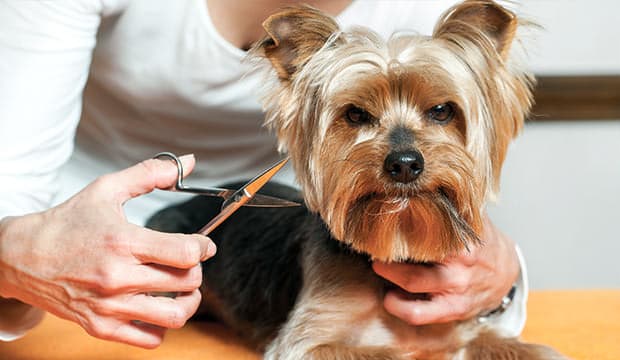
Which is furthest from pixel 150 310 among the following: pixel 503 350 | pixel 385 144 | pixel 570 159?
pixel 570 159

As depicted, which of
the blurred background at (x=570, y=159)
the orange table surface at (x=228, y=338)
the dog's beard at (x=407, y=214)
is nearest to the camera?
the dog's beard at (x=407, y=214)

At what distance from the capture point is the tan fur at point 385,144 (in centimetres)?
132

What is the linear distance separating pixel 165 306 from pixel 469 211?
0.50 metres

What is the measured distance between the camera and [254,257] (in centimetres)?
176

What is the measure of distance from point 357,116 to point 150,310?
47 centimetres

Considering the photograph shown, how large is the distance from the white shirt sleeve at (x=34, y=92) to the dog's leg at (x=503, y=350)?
2.55 ft

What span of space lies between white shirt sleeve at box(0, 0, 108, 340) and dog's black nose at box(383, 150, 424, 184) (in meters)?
0.58

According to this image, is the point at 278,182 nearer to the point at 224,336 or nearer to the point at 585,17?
the point at 224,336

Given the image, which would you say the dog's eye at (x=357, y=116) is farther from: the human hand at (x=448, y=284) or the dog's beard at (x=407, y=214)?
the human hand at (x=448, y=284)

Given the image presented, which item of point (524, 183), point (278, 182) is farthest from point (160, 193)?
point (524, 183)

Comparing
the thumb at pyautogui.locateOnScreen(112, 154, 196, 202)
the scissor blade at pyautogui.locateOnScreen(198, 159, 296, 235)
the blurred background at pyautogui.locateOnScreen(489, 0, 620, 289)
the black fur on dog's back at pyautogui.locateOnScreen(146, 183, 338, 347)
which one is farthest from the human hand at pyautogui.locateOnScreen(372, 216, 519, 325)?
the blurred background at pyautogui.locateOnScreen(489, 0, 620, 289)

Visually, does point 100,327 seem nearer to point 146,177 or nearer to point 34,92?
point 146,177

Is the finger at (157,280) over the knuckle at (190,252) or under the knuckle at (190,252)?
under

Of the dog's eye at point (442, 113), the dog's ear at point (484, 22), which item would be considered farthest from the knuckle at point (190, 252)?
the dog's ear at point (484, 22)
